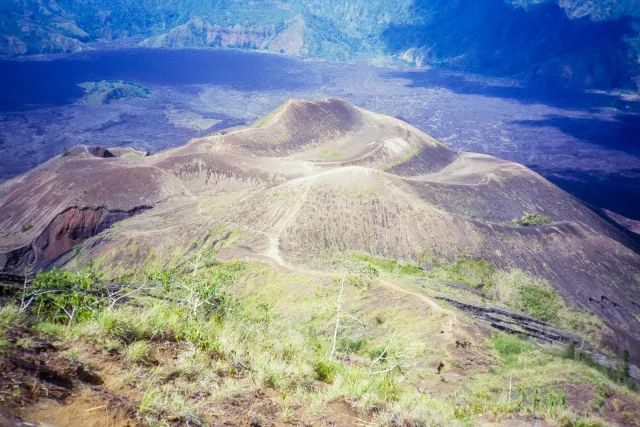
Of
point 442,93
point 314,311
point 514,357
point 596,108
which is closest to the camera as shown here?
point 514,357

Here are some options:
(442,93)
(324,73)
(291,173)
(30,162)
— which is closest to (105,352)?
(291,173)

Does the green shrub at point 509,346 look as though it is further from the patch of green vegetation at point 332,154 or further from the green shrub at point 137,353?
the patch of green vegetation at point 332,154

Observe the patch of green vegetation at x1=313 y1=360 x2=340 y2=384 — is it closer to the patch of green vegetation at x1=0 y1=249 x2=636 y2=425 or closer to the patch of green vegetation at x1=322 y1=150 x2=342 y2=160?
the patch of green vegetation at x1=0 y1=249 x2=636 y2=425

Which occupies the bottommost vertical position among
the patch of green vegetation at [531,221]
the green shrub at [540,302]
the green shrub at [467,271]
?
the green shrub at [540,302]

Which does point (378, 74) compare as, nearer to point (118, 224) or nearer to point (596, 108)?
point (596, 108)

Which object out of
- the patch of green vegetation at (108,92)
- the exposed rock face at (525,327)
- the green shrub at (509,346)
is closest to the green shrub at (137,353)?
the green shrub at (509,346)
